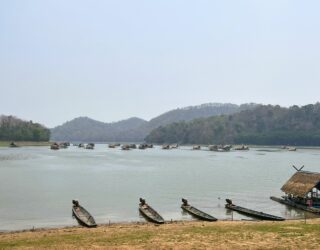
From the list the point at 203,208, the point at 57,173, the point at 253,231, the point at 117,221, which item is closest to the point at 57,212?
the point at 117,221

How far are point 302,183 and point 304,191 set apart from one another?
2171 millimetres

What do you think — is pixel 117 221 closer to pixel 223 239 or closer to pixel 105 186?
pixel 223 239

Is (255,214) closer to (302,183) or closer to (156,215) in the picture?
(156,215)

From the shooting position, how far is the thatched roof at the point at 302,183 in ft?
172

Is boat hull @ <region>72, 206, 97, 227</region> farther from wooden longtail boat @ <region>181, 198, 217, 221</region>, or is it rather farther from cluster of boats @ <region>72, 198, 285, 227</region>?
wooden longtail boat @ <region>181, 198, 217, 221</region>

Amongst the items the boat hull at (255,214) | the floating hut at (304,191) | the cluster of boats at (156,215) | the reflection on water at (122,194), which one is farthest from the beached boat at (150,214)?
the floating hut at (304,191)

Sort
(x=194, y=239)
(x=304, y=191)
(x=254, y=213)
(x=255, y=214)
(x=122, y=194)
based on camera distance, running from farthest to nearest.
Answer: (x=122, y=194) < (x=304, y=191) < (x=254, y=213) < (x=255, y=214) < (x=194, y=239)

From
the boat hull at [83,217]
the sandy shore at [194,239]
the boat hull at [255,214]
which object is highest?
the sandy shore at [194,239]

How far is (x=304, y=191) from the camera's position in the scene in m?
52.7

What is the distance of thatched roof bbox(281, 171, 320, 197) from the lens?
52.5 metres

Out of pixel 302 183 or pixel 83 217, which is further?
pixel 302 183

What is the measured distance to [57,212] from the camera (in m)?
51.5

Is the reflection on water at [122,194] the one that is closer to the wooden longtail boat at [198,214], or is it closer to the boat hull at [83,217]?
the wooden longtail boat at [198,214]

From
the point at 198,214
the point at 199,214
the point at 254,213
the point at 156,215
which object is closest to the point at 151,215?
the point at 156,215
